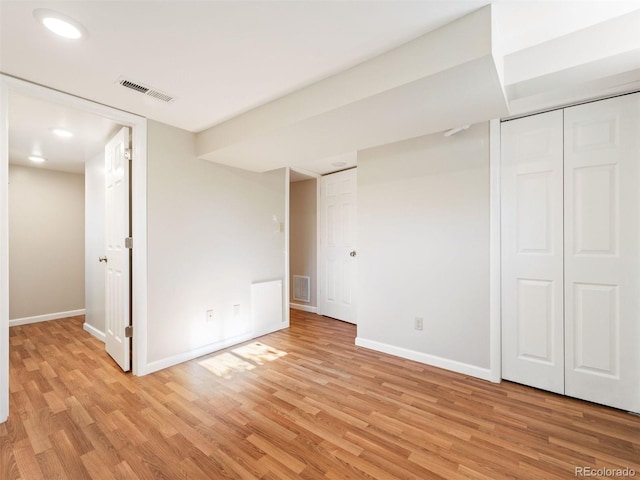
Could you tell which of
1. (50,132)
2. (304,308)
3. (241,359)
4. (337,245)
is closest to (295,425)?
(241,359)

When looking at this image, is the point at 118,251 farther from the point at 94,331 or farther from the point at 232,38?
the point at 232,38

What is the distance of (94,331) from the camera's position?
367 centimetres

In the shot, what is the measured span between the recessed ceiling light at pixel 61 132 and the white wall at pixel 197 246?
98cm

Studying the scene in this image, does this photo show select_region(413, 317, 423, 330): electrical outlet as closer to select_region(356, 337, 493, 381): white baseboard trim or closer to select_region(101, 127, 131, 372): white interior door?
select_region(356, 337, 493, 381): white baseboard trim

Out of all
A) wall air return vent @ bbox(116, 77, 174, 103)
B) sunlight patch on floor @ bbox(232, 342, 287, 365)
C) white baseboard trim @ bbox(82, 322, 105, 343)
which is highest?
wall air return vent @ bbox(116, 77, 174, 103)

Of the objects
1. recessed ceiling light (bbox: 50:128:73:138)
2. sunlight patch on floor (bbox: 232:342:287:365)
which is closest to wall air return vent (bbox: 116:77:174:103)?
recessed ceiling light (bbox: 50:128:73:138)

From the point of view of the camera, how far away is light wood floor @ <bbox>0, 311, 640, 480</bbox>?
1542 millimetres

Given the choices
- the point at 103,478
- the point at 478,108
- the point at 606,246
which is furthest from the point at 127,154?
the point at 606,246

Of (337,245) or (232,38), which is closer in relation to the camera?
(232,38)

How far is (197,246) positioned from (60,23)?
1.92m

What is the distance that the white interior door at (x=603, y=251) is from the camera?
6.59 ft

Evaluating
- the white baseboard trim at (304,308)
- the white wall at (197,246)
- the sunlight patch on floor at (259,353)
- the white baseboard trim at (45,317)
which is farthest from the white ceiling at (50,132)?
the white baseboard trim at (304,308)

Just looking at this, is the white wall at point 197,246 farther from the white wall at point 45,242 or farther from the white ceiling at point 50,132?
the white wall at point 45,242

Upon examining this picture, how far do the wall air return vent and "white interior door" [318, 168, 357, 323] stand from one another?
2626 millimetres
